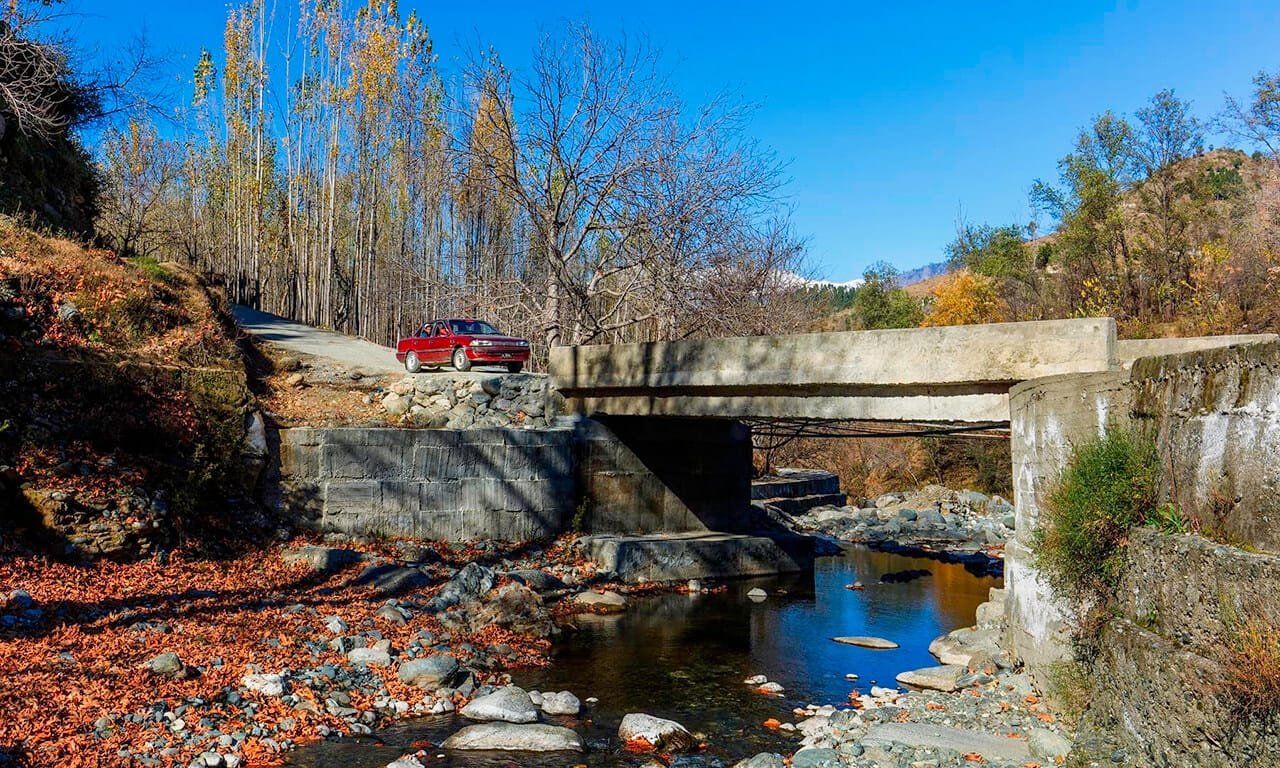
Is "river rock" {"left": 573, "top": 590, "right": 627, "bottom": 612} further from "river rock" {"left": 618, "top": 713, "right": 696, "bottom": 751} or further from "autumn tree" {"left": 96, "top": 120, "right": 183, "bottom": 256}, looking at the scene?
"autumn tree" {"left": 96, "top": 120, "right": 183, "bottom": 256}

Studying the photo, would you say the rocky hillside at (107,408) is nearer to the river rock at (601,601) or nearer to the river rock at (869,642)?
the river rock at (601,601)

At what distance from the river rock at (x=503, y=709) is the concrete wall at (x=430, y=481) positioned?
21.5ft

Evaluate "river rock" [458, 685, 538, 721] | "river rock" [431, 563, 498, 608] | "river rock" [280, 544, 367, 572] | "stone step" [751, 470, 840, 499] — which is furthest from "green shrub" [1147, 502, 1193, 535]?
"stone step" [751, 470, 840, 499]

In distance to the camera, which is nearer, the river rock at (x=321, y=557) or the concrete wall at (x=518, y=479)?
the river rock at (x=321, y=557)

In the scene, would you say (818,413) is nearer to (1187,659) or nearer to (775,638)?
(775,638)

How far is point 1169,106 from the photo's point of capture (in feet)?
103

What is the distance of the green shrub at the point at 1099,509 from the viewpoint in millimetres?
6555

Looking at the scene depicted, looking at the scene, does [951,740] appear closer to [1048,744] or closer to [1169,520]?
[1048,744]

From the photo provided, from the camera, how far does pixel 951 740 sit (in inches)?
303

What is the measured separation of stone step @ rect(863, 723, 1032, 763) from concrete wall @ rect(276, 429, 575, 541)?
9137 mm

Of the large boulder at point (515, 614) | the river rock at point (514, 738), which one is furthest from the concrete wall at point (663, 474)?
the river rock at point (514, 738)

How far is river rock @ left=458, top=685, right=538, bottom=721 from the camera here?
8.87m

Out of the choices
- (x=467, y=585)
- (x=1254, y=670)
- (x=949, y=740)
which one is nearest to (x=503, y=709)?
(x=949, y=740)

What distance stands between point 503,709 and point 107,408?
816cm
